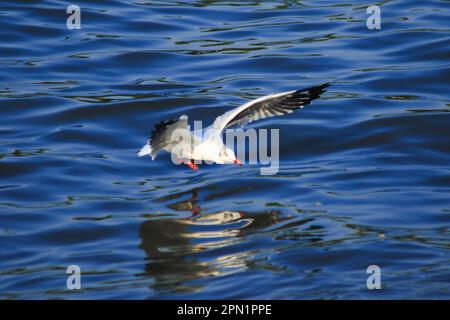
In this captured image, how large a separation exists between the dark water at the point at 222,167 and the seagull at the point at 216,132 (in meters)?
0.47

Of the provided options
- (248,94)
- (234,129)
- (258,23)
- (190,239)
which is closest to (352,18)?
(258,23)

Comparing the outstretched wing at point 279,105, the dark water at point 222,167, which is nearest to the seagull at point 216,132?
the outstretched wing at point 279,105

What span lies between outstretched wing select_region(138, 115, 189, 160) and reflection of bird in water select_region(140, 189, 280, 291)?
2.36ft

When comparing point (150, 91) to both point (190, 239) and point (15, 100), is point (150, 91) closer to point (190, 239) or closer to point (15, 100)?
→ point (15, 100)

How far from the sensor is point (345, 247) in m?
10.9

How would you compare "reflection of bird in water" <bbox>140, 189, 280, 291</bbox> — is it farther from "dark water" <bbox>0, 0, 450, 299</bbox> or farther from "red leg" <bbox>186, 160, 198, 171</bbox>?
"red leg" <bbox>186, 160, 198, 171</bbox>

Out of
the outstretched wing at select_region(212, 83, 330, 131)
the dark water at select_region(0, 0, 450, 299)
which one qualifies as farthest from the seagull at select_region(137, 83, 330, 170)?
the dark water at select_region(0, 0, 450, 299)

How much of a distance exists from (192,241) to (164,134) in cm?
134

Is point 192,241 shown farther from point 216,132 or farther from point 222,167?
point 222,167

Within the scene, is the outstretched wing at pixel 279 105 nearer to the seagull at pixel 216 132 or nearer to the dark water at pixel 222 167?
the seagull at pixel 216 132

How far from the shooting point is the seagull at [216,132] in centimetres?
1202

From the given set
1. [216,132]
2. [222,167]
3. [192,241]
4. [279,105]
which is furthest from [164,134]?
[222,167]

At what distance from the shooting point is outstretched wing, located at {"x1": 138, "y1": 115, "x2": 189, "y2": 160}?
448 inches

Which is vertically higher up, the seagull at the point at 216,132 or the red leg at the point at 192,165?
the seagull at the point at 216,132
